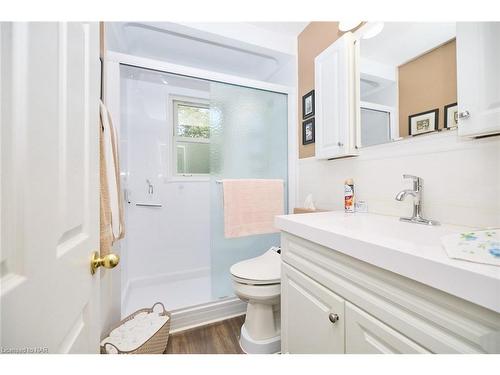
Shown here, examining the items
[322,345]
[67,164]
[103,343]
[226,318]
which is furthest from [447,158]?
[103,343]

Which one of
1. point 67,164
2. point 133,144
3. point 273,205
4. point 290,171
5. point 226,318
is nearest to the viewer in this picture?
point 67,164

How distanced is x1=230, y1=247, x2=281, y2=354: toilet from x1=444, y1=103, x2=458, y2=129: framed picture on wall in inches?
42.5

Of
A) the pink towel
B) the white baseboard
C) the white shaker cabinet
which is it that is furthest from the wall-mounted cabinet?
the white baseboard

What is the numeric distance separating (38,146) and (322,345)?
0.99 m

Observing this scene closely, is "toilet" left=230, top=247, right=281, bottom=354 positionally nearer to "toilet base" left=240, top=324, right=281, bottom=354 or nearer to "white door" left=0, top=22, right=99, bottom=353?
"toilet base" left=240, top=324, right=281, bottom=354

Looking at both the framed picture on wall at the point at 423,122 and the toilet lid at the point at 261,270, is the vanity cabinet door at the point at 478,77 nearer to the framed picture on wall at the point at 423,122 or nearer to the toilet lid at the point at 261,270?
the framed picture on wall at the point at 423,122

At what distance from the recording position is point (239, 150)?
171cm

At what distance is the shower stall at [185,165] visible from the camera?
1654 millimetres

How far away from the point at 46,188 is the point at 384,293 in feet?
2.62

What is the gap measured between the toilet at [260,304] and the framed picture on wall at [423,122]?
1029 millimetres

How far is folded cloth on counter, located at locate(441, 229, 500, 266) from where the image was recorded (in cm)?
45

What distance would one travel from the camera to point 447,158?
2.88ft

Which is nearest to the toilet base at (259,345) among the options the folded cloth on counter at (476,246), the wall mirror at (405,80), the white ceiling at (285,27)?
the folded cloth on counter at (476,246)

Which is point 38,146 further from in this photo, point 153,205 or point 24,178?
point 153,205
